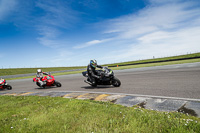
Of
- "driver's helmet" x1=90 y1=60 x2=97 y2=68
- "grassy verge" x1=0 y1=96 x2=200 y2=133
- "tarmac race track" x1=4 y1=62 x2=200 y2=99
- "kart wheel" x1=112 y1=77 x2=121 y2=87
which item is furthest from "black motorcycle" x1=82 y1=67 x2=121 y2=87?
"grassy verge" x1=0 y1=96 x2=200 y2=133

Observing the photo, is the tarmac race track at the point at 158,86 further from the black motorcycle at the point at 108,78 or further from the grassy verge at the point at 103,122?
the grassy verge at the point at 103,122

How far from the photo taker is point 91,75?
31.6 ft

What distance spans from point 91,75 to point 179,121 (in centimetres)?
690

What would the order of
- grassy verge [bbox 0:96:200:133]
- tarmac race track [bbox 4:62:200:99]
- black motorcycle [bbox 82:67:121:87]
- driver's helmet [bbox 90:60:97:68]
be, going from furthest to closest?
driver's helmet [bbox 90:60:97:68], black motorcycle [bbox 82:67:121:87], tarmac race track [bbox 4:62:200:99], grassy verge [bbox 0:96:200:133]

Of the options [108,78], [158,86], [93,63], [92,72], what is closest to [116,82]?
[108,78]

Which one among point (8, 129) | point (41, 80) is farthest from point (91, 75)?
point (8, 129)

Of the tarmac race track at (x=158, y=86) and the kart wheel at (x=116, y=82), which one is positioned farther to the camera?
the kart wheel at (x=116, y=82)

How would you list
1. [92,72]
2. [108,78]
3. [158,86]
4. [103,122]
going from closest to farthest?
[103,122] < [158,86] < [108,78] < [92,72]

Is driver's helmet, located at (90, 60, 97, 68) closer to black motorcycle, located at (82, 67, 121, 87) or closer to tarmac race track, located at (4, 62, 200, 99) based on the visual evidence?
black motorcycle, located at (82, 67, 121, 87)

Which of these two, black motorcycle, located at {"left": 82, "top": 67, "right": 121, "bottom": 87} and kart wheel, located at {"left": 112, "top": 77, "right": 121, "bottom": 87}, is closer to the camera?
black motorcycle, located at {"left": 82, "top": 67, "right": 121, "bottom": 87}

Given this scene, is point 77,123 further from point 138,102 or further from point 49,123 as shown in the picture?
point 138,102

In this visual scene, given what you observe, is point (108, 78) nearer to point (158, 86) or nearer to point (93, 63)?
point (93, 63)

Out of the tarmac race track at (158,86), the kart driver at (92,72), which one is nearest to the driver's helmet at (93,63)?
the kart driver at (92,72)

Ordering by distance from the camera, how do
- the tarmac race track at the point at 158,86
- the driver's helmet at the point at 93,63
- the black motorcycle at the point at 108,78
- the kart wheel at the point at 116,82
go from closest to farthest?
the tarmac race track at the point at 158,86
the black motorcycle at the point at 108,78
the kart wheel at the point at 116,82
the driver's helmet at the point at 93,63
